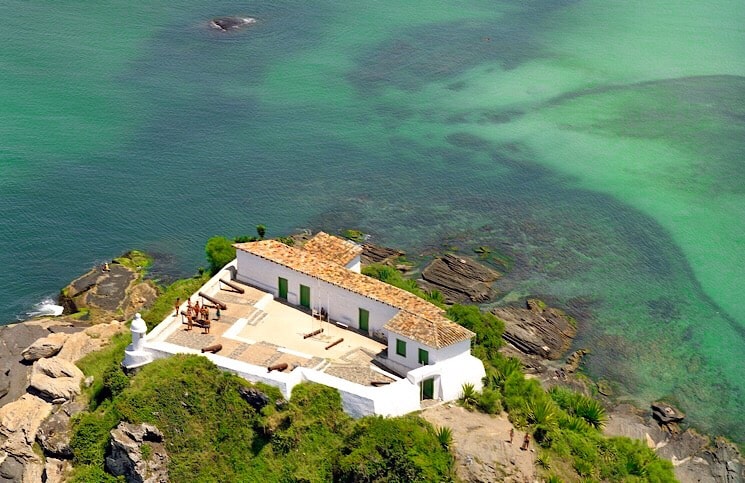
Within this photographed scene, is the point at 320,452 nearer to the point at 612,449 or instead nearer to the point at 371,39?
the point at 612,449

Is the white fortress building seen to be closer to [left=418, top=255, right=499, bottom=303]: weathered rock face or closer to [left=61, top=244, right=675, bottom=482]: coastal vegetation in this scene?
[left=61, top=244, right=675, bottom=482]: coastal vegetation

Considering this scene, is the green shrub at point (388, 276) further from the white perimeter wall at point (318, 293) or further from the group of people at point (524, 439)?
the group of people at point (524, 439)

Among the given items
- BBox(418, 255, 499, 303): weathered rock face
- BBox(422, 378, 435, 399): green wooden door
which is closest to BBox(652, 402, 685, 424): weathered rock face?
BBox(418, 255, 499, 303): weathered rock face

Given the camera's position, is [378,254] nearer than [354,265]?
No

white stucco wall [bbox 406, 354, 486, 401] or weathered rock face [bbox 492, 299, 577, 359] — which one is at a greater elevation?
white stucco wall [bbox 406, 354, 486, 401]

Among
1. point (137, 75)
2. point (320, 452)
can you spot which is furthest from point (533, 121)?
point (320, 452)

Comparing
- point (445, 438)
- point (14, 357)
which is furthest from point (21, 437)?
point (445, 438)

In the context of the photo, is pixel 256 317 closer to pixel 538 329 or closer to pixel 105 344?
pixel 105 344

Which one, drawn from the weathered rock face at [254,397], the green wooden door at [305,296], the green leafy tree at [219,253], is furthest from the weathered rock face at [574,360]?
the weathered rock face at [254,397]
